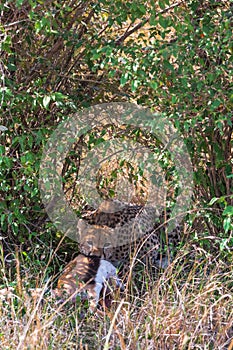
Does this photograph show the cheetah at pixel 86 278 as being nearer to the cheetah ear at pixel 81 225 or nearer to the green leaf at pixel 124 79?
the cheetah ear at pixel 81 225

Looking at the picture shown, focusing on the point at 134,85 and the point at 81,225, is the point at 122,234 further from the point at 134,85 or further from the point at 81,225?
the point at 134,85

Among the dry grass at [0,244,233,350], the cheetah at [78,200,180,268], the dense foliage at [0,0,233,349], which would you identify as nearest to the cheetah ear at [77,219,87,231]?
the cheetah at [78,200,180,268]

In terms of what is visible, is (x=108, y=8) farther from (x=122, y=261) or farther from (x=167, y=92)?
(x=122, y=261)

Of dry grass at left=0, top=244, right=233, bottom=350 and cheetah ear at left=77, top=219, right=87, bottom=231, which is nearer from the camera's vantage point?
dry grass at left=0, top=244, right=233, bottom=350

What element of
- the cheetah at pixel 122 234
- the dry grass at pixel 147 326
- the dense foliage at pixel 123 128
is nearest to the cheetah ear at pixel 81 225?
the cheetah at pixel 122 234

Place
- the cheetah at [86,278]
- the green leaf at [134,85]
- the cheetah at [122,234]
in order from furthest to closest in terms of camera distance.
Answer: the cheetah at [122,234]
the cheetah at [86,278]
the green leaf at [134,85]

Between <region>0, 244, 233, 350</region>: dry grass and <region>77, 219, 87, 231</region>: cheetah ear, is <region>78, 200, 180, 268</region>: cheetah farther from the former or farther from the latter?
<region>0, 244, 233, 350</region>: dry grass

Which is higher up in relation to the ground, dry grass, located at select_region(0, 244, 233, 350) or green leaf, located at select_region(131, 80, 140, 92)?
green leaf, located at select_region(131, 80, 140, 92)

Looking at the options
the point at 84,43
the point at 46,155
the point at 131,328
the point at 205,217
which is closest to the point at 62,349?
the point at 131,328

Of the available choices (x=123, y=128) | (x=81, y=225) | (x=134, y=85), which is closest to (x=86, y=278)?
(x=81, y=225)

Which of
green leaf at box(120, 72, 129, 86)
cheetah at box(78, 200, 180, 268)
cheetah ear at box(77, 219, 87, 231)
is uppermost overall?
green leaf at box(120, 72, 129, 86)

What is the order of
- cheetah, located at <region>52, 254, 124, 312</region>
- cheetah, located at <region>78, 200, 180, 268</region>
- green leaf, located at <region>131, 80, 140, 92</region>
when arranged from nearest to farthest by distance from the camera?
green leaf, located at <region>131, 80, 140, 92</region> → cheetah, located at <region>52, 254, 124, 312</region> → cheetah, located at <region>78, 200, 180, 268</region>

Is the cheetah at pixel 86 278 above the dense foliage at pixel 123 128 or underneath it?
underneath

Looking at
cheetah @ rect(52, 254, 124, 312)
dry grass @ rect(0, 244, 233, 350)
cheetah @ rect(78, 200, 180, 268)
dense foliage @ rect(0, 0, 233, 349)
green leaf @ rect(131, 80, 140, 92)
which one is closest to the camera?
dry grass @ rect(0, 244, 233, 350)
